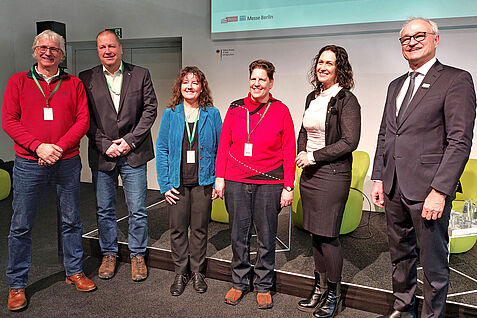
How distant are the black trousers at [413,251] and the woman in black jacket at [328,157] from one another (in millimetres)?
296

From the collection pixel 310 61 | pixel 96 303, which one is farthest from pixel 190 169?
pixel 310 61

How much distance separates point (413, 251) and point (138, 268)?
1.87 metres

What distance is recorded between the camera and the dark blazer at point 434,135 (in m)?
1.95

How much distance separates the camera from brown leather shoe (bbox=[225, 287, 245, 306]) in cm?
269

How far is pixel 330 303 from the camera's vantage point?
99.0 inches

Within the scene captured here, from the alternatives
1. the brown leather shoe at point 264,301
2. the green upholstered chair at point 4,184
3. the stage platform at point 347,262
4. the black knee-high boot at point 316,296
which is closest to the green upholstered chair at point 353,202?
the stage platform at point 347,262

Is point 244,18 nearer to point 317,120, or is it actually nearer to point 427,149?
point 317,120

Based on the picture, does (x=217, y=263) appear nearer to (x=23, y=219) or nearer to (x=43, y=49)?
(x=23, y=219)

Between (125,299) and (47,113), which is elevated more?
(47,113)

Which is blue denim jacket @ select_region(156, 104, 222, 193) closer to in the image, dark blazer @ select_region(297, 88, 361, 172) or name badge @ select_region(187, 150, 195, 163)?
name badge @ select_region(187, 150, 195, 163)

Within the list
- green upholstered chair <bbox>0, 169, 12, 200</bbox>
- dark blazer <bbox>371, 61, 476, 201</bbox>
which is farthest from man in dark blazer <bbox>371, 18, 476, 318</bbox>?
green upholstered chair <bbox>0, 169, 12, 200</bbox>

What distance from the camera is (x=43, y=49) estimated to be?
2574 mm

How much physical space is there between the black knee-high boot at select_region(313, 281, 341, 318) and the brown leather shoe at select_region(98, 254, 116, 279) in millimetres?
1483

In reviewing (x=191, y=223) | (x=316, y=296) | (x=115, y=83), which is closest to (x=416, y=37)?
(x=316, y=296)
